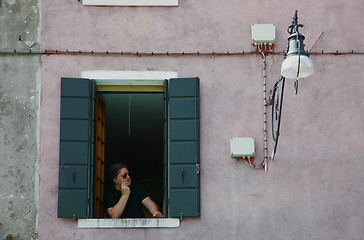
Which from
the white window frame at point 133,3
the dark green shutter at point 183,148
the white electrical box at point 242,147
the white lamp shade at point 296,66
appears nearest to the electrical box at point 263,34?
the dark green shutter at point 183,148

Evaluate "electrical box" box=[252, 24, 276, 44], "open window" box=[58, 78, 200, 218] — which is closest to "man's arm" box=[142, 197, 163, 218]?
"open window" box=[58, 78, 200, 218]

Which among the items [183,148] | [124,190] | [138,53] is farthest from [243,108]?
[124,190]

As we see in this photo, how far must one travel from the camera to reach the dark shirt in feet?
30.8

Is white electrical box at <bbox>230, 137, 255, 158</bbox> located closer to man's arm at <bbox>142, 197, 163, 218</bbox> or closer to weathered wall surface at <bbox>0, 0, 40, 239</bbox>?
man's arm at <bbox>142, 197, 163, 218</bbox>

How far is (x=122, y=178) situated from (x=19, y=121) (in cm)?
137

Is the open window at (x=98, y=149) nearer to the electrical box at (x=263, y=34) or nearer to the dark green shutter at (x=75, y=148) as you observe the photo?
the dark green shutter at (x=75, y=148)

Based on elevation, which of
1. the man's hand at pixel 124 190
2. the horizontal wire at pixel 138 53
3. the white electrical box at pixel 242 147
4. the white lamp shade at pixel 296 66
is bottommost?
the man's hand at pixel 124 190

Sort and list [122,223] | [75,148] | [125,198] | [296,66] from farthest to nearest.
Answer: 1. [125,198]
2. [75,148]
3. [122,223]
4. [296,66]

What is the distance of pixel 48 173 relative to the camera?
29.9 feet

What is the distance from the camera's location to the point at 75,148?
9.07m

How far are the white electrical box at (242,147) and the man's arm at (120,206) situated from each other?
1326 millimetres

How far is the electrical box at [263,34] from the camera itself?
30.9 feet

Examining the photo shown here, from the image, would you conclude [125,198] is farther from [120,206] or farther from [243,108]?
[243,108]

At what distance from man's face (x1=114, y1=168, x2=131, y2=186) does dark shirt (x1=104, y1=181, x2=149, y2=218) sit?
0.34 ft
